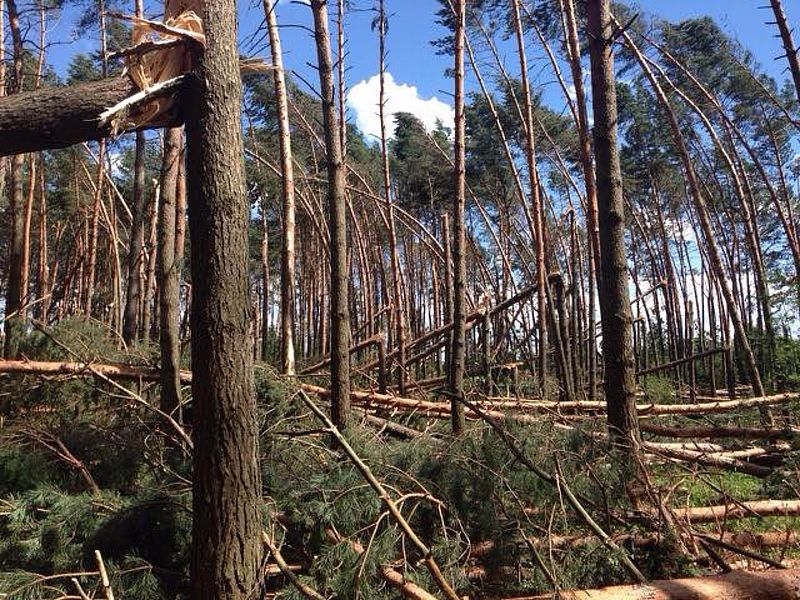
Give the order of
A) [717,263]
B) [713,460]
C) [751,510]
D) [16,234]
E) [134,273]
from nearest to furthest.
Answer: [751,510] < [713,460] < [134,273] < [16,234] < [717,263]

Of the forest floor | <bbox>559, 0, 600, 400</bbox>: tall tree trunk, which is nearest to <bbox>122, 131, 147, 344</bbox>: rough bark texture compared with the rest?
the forest floor

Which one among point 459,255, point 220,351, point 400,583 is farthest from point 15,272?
point 400,583

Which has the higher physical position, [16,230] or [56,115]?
[16,230]

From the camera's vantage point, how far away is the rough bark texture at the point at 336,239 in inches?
179

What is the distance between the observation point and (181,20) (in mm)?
2652

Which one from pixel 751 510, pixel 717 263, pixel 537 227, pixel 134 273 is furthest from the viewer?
pixel 717 263

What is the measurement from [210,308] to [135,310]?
543 cm

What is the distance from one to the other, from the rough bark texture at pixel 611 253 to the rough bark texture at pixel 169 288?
293cm

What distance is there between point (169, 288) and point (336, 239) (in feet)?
4.28

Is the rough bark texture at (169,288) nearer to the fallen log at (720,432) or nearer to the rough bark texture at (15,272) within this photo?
the rough bark texture at (15,272)

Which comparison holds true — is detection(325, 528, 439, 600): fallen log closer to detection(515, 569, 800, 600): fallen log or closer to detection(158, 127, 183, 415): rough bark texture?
detection(515, 569, 800, 600): fallen log

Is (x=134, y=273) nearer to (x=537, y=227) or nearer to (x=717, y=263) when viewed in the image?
(x=537, y=227)

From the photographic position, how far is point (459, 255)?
19.5ft

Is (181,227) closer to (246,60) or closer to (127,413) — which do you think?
(127,413)
